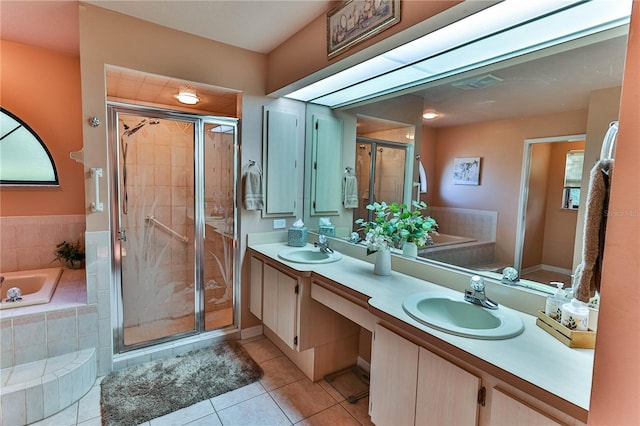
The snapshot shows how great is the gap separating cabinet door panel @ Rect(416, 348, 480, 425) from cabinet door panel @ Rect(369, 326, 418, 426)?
0.04 metres

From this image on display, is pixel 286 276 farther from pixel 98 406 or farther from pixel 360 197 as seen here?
pixel 98 406

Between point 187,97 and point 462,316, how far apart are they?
3.00 m

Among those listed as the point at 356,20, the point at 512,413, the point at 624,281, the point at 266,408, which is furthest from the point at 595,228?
the point at 266,408

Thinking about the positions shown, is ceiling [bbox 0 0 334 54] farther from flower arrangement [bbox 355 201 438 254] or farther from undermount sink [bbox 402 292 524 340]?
undermount sink [bbox 402 292 524 340]

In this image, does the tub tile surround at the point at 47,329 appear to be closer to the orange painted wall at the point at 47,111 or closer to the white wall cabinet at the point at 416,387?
the orange painted wall at the point at 47,111

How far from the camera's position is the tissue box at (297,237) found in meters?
2.83

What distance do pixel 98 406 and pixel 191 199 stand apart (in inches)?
65.5

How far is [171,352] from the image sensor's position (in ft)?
8.55

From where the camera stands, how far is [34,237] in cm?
283

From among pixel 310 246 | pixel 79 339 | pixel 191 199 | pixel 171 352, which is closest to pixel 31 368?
pixel 79 339

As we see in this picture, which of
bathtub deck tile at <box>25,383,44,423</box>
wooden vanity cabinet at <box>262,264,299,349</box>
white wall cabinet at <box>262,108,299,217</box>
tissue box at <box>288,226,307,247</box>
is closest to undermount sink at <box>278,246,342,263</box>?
tissue box at <box>288,226,307,247</box>

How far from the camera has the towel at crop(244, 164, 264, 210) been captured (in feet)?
9.07

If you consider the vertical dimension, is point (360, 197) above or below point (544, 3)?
below

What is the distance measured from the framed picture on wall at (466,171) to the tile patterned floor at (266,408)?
5.60 ft
